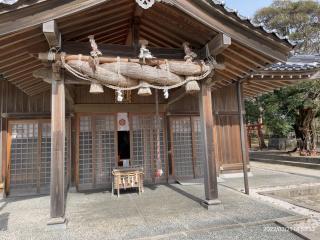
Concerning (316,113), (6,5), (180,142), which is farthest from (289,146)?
(6,5)

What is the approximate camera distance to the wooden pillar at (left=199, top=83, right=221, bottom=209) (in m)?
5.15

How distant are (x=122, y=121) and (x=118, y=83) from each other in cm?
346

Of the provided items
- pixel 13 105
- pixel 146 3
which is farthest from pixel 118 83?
pixel 13 105

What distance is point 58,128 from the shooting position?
14.6ft

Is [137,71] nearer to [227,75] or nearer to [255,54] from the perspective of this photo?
[255,54]

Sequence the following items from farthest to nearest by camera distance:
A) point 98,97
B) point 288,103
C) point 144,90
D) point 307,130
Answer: point 307,130, point 288,103, point 98,97, point 144,90

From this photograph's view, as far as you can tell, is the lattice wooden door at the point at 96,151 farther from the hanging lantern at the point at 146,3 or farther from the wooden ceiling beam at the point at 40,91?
the hanging lantern at the point at 146,3

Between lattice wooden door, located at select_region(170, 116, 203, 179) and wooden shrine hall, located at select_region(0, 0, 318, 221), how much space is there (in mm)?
38

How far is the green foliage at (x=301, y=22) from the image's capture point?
20.1 meters

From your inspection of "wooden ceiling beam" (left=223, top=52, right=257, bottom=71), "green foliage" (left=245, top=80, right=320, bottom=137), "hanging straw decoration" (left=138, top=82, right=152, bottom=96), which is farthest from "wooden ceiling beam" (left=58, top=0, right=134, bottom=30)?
"green foliage" (left=245, top=80, right=320, bottom=137)

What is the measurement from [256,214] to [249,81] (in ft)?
16.5

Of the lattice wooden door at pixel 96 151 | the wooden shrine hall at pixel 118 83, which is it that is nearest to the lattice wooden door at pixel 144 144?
the wooden shrine hall at pixel 118 83

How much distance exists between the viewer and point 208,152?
5.22m

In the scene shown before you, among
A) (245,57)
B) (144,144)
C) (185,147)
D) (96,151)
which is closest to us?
(245,57)
